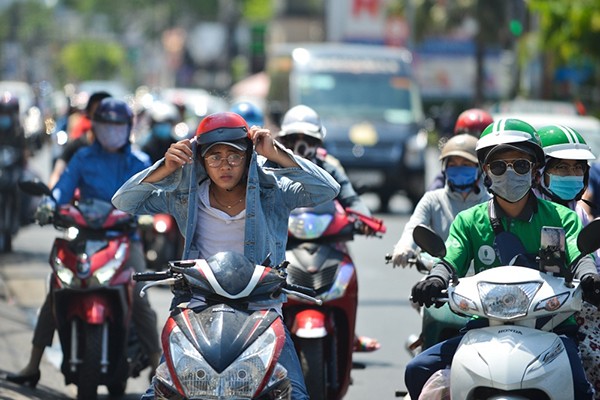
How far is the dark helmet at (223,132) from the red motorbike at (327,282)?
185cm

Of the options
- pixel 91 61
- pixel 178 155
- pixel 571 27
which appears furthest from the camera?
pixel 91 61

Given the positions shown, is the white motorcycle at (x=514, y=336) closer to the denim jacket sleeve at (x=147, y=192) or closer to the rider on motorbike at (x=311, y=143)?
the denim jacket sleeve at (x=147, y=192)

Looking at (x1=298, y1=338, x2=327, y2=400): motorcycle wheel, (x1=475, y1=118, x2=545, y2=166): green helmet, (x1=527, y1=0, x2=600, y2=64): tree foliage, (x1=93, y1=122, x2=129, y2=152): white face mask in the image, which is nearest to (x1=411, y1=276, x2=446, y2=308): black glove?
(x1=475, y1=118, x2=545, y2=166): green helmet

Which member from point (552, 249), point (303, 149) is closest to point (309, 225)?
point (303, 149)

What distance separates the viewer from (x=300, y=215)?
842 cm

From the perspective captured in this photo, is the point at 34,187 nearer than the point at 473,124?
Yes

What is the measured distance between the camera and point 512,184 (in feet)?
20.3

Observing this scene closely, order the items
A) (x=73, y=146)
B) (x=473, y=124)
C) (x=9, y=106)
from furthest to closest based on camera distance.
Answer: (x=9, y=106), (x=73, y=146), (x=473, y=124)

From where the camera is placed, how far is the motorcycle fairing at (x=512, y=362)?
548 cm

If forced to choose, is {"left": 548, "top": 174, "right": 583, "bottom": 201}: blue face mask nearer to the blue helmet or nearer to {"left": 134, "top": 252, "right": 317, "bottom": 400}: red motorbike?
{"left": 134, "top": 252, "right": 317, "bottom": 400}: red motorbike

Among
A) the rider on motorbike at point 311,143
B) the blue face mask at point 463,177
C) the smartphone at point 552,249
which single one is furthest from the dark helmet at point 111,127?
the smartphone at point 552,249

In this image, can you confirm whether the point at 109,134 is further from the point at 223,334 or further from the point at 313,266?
the point at 223,334

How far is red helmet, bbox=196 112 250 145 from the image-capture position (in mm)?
6344

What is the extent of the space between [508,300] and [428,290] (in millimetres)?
388
